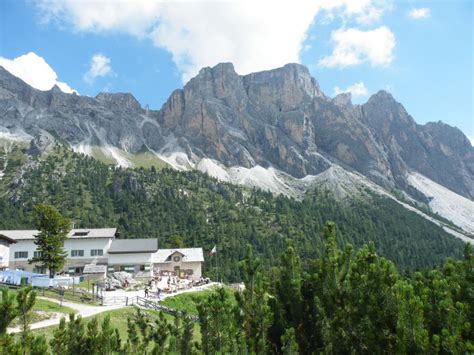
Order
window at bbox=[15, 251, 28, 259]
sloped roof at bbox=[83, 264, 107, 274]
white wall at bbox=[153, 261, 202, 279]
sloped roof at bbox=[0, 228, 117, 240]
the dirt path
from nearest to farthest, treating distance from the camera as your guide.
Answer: the dirt path
sloped roof at bbox=[83, 264, 107, 274]
window at bbox=[15, 251, 28, 259]
sloped roof at bbox=[0, 228, 117, 240]
white wall at bbox=[153, 261, 202, 279]

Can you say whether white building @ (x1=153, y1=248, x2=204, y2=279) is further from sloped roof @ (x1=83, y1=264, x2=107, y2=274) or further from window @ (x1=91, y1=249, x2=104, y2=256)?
sloped roof @ (x1=83, y1=264, x2=107, y2=274)

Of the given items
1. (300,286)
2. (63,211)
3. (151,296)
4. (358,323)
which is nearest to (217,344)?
(300,286)

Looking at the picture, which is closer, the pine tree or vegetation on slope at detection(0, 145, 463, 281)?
the pine tree

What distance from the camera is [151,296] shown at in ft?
157

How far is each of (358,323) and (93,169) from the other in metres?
183

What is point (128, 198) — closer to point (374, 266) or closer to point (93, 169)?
point (93, 169)

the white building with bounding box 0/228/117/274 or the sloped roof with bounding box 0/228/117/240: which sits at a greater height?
the sloped roof with bounding box 0/228/117/240

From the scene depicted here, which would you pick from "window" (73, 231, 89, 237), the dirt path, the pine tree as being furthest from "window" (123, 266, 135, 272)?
the dirt path

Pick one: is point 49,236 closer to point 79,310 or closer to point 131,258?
point 79,310

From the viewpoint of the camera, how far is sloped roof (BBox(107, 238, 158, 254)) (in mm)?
72250

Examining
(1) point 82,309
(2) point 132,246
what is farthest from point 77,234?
(1) point 82,309

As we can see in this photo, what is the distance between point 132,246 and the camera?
242ft

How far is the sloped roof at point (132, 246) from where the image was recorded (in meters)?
72.2

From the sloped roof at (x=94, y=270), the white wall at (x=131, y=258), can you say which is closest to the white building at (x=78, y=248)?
the white wall at (x=131, y=258)
